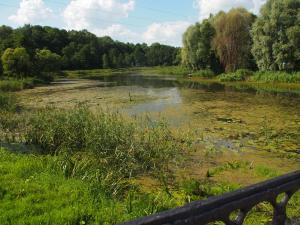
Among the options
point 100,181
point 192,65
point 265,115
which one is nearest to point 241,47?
point 192,65

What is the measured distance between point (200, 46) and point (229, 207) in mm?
48609

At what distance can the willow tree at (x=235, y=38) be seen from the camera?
1663 inches

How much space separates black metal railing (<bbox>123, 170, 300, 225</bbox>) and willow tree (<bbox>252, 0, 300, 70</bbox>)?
32.7m

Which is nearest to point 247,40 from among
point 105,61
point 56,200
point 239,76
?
point 239,76

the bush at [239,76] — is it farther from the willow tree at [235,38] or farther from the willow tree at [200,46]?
the willow tree at [200,46]

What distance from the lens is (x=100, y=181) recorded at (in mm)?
6223

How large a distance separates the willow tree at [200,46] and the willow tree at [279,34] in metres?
13.2

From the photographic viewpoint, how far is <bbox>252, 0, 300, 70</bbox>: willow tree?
32500 millimetres

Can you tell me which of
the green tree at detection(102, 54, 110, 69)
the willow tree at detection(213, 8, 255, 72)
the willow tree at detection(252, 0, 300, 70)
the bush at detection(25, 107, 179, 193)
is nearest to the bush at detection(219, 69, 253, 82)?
the willow tree at detection(213, 8, 255, 72)

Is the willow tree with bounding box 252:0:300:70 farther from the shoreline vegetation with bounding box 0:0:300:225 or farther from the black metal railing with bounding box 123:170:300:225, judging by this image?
the black metal railing with bounding box 123:170:300:225

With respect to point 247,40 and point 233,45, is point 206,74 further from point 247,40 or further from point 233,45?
point 247,40

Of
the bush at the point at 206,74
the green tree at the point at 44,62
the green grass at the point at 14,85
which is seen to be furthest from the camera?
the bush at the point at 206,74

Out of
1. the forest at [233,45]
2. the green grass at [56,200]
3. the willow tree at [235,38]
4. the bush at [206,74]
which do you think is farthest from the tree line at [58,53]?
the green grass at [56,200]

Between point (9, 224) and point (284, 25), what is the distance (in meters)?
34.3
